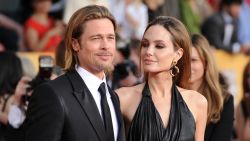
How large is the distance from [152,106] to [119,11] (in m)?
4.93

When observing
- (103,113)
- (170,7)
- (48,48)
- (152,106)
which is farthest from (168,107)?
(170,7)

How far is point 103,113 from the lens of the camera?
14.7 feet

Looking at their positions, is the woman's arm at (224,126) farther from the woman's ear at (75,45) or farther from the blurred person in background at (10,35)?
the blurred person in background at (10,35)

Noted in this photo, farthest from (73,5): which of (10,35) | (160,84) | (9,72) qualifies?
(160,84)

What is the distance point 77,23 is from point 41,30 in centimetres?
492

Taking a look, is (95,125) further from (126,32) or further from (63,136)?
(126,32)

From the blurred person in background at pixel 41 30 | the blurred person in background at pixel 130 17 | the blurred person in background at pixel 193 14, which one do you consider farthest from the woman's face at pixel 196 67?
the blurred person in background at pixel 193 14

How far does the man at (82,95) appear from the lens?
429 centimetres

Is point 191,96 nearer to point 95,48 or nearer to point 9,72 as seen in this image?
point 95,48

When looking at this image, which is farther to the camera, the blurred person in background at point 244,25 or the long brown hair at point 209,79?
the blurred person in background at point 244,25

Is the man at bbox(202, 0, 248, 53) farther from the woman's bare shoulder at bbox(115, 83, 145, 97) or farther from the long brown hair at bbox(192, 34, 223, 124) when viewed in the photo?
the woman's bare shoulder at bbox(115, 83, 145, 97)

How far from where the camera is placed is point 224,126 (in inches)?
249

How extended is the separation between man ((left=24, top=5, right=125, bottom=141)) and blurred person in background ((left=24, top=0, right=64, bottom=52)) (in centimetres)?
470

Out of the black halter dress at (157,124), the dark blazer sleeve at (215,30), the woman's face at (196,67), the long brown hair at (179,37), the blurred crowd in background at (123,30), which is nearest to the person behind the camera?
the black halter dress at (157,124)
